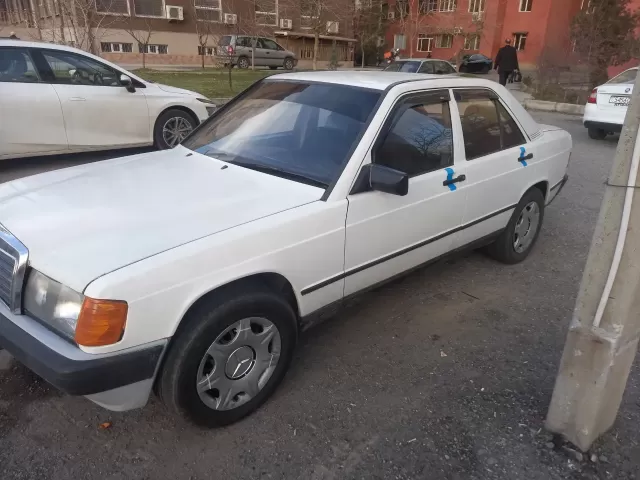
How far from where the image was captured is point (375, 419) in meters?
2.72

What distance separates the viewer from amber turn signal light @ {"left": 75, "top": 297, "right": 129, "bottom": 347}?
206cm

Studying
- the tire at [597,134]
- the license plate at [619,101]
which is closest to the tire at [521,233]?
the license plate at [619,101]

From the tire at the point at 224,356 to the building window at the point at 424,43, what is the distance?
4584 centimetres

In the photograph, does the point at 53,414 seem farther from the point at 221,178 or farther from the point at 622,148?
the point at 622,148

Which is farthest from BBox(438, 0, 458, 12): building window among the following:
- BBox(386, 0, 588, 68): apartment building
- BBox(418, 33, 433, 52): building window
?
BBox(418, 33, 433, 52): building window

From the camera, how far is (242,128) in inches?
141

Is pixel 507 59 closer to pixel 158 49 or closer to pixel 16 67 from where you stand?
pixel 16 67

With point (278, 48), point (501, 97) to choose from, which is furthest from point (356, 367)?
point (278, 48)

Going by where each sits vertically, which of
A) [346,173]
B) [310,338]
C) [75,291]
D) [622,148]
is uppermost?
[622,148]

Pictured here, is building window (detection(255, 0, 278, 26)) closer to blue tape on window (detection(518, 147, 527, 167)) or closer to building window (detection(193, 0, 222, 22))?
building window (detection(193, 0, 222, 22))

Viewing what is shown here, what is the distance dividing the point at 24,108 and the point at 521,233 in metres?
6.09

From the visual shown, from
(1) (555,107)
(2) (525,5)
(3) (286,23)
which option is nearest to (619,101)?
(1) (555,107)

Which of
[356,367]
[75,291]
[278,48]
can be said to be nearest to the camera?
[75,291]

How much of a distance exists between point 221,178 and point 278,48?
108 feet
